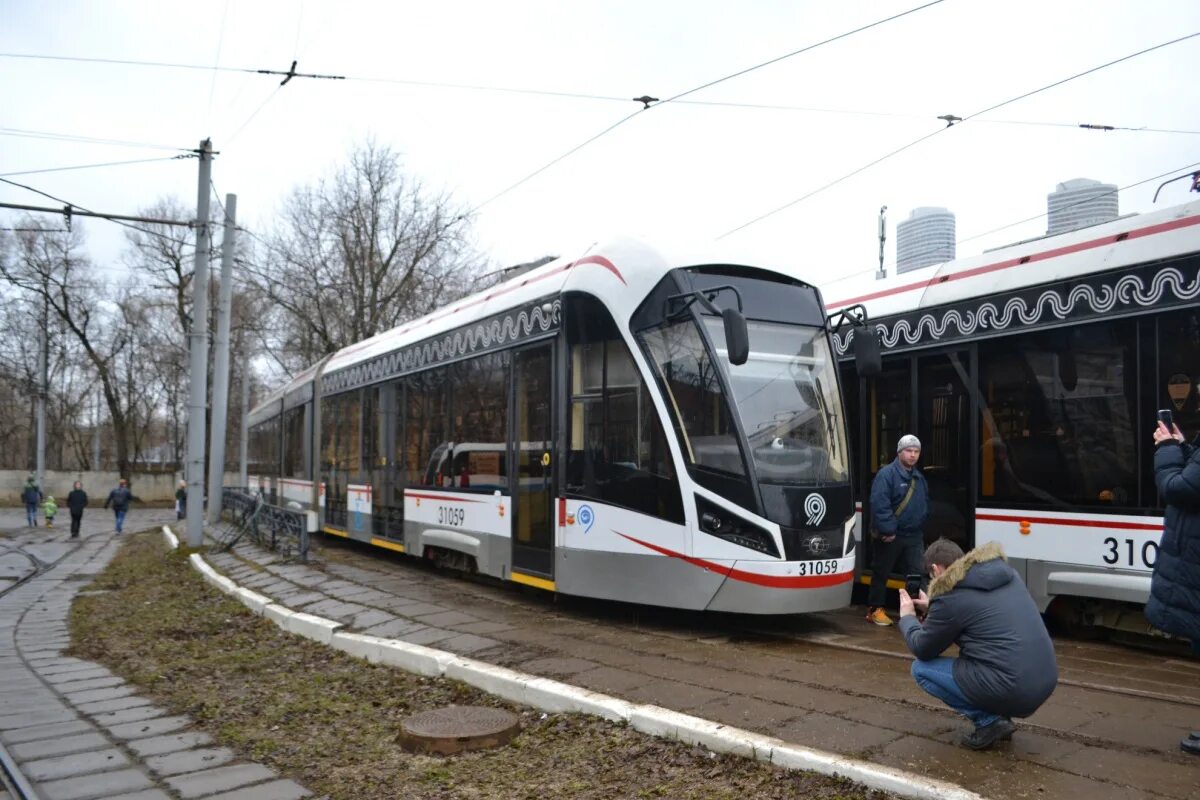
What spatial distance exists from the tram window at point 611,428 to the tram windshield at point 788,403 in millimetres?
755

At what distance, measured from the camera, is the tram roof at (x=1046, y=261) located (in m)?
7.17

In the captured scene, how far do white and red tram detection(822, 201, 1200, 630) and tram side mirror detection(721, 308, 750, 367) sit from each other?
2.60 metres

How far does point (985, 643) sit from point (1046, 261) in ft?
15.1

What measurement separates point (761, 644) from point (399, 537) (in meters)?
7.09

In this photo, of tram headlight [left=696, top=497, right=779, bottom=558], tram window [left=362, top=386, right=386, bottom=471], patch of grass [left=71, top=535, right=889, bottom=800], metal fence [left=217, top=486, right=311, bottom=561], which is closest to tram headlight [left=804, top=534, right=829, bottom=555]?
tram headlight [left=696, top=497, right=779, bottom=558]

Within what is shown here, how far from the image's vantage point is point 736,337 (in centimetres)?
738

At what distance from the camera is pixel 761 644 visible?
7961 mm

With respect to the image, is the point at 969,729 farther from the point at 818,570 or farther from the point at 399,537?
the point at 399,537

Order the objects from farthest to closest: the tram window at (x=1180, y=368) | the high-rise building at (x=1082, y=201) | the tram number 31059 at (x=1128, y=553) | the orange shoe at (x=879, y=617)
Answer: the high-rise building at (x=1082, y=201) → the orange shoe at (x=879, y=617) → the tram number 31059 at (x=1128, y=553) → the tram window at (x=1180, y=368)

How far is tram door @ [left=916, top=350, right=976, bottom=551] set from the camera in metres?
8.73

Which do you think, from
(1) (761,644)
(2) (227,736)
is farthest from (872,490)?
(2) (227,736)

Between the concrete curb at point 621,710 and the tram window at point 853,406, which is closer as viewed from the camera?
the concrete curb at point 621,710

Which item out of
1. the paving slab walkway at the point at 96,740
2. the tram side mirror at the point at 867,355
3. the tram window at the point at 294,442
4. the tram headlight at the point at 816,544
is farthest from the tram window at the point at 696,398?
the tram window at the point at 294,442

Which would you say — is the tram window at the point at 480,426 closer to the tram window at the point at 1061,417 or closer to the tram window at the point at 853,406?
the tram window at the point at 853,406
